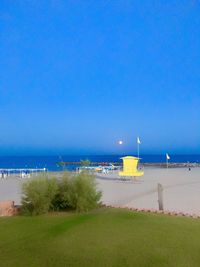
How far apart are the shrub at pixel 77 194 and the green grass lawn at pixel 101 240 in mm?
628

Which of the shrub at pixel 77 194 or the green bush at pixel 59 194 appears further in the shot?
the shrub at pixel 77 194

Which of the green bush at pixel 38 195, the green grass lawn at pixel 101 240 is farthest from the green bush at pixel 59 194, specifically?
the green grass lawn at pixel 101 240

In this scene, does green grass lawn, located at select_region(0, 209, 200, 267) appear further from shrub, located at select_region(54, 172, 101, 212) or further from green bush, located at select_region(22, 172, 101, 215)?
shrub, located at select_region(54, 172, 101, 212)

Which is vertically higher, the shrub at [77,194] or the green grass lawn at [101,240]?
the shrub at [77,194]

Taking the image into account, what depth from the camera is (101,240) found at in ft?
16.2

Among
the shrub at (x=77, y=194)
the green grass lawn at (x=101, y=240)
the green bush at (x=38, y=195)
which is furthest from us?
the shrub at (x=77, y=194)

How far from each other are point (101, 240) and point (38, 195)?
2.52 m

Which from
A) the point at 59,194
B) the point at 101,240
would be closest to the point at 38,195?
the point at 59,194

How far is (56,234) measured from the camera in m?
5.36

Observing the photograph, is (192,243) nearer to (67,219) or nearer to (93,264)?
(93,264)

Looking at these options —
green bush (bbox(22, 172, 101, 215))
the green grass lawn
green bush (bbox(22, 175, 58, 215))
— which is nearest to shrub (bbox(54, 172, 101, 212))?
green bush (bbox(22, 172, 101, 215))

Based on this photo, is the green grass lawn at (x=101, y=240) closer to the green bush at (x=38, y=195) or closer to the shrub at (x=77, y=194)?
the green bush at (x=38, y=195)

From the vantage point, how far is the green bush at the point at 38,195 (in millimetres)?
7047

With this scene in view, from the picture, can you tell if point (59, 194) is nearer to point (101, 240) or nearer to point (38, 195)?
point (38, 195)
